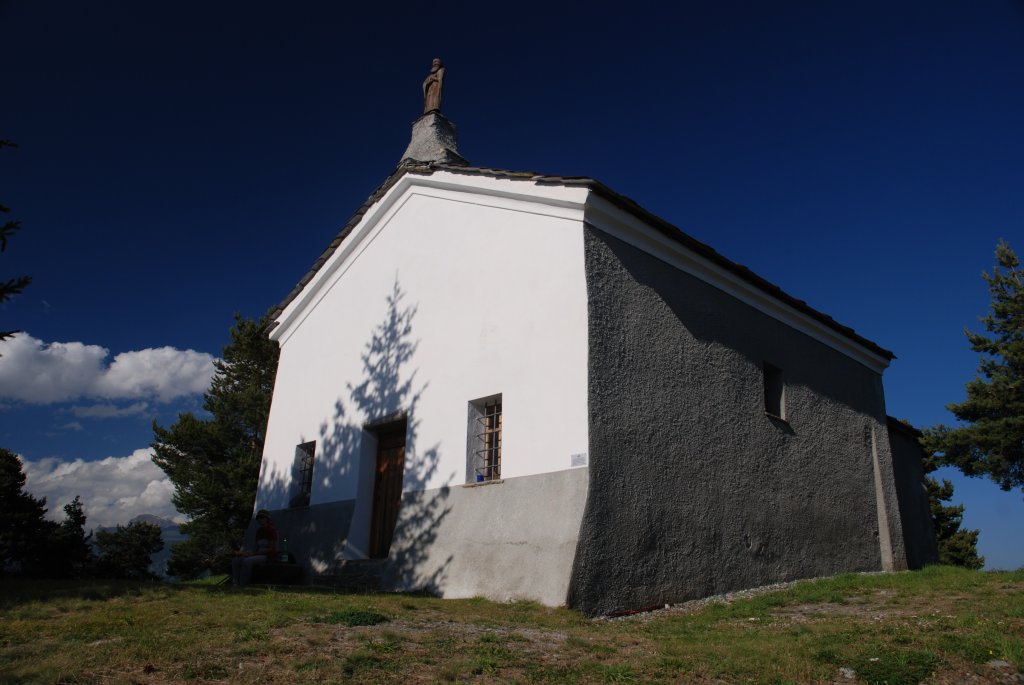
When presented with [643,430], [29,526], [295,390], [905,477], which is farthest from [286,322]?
[905,477]

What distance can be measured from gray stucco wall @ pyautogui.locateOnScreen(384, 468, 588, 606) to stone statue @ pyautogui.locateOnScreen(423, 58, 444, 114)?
8.24 metres

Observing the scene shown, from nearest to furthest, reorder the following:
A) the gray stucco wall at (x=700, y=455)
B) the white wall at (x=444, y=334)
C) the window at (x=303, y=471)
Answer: the gray stucco wall at (x=700, y=455) → the white wall at (x=444, y=334) → the window at (x=303, y=471)

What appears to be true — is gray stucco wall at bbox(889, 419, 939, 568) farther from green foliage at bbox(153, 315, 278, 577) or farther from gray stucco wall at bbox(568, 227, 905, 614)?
green foliage at bbox(153, 315, 278, 577)

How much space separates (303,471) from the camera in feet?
42.9

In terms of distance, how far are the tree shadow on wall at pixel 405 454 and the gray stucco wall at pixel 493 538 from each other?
2cm

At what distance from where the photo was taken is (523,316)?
31.1ft

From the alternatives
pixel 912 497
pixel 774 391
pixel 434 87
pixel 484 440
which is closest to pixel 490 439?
pixel 484 440

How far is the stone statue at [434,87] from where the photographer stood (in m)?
14.5

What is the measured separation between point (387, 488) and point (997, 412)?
14.0 metres

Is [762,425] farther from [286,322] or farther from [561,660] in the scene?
[286,322]

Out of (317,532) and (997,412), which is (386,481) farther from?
(997,412)

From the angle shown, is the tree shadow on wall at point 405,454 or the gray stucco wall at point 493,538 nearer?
the gray stucco wall at point 493,538

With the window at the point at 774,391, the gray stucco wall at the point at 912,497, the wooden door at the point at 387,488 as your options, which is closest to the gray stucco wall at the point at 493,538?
the wooden door at the point at 387,488

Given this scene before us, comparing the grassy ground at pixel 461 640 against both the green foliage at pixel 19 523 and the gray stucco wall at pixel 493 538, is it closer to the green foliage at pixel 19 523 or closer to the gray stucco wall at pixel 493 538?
the gray stucco wall at pixel 493 538
